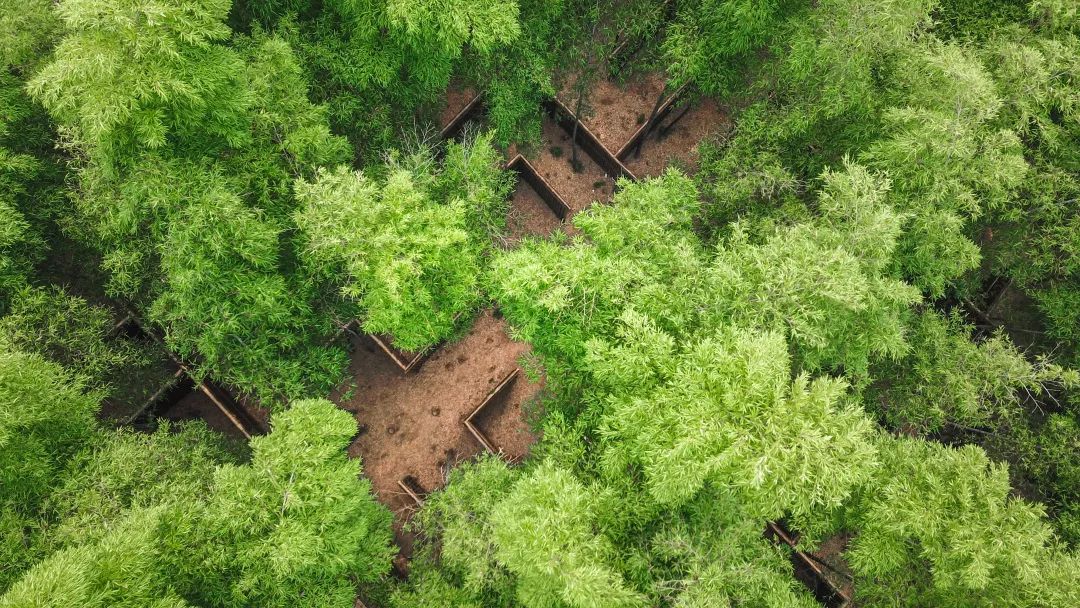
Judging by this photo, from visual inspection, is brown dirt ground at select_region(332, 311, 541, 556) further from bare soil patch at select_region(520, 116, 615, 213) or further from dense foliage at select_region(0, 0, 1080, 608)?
bare soil patch at select_region(520, 116, 615, 213)

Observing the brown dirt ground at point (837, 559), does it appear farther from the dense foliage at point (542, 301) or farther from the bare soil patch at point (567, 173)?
the bare soil patch at point (567, 173)

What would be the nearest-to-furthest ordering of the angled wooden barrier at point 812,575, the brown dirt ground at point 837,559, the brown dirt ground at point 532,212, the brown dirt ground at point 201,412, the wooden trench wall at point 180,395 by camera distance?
the wooden trench wall at point 180,395
the angled wooden barrier at point 812,575
the brown dirt ground at point 837,559
the brown dirt ground at point 201,412
the brown dirt ground at point 532,212

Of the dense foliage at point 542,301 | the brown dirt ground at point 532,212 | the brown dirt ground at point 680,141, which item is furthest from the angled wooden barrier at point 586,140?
the dense foliage at point 542,301

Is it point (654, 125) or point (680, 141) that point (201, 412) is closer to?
point (654, 125)

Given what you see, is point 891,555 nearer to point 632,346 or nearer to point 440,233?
point 632,346

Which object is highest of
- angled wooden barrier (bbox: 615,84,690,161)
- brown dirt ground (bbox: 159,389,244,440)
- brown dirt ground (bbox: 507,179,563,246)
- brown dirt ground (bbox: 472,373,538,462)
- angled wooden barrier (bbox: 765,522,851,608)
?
angled wooden barrier (bbox: 615,84,690,161)

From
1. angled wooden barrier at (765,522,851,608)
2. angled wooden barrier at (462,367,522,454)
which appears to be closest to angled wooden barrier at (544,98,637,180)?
angled wooden barrier at (462,367,522,454)
